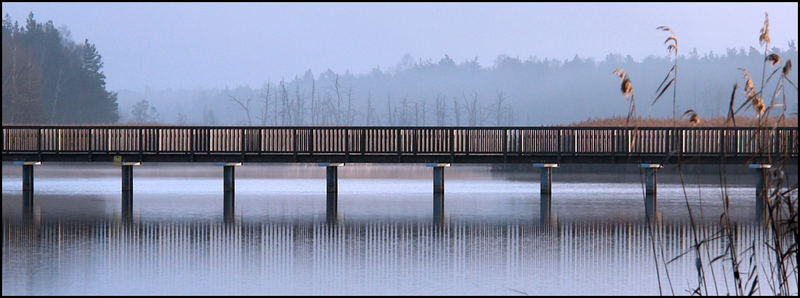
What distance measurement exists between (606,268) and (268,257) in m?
4.08

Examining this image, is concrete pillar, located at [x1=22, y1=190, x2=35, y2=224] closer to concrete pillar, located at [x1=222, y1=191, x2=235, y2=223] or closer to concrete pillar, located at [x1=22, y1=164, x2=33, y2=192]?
concrete pillar, located at [x1=22, y1=164, x2=33, y2=192]

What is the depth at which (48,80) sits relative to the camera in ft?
301

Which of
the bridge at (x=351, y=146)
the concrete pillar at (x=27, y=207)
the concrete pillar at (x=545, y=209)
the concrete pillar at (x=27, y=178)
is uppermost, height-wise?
the bridge at (x=351, y=146)

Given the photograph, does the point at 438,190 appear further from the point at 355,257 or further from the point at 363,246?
the point at 355,257

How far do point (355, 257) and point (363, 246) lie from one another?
1415 millimetres

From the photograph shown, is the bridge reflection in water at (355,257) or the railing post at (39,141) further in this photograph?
the railing post at (39,141)

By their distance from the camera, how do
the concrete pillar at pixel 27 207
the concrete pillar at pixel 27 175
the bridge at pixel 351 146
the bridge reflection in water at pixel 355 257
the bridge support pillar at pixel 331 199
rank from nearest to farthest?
the bridge reflection in water at pixel 355 257
the concrete pillar at pixel 27 207
the bridge support pillar at pixel 331 199
the bridge at pixel 351 146
the concrete pillar at pixel 27 175

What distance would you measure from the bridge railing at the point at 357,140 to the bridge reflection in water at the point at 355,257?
10.3 meters

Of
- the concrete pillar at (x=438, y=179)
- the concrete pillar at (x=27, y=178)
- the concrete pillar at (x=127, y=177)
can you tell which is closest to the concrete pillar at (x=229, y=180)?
the concrete pillar at (x=127, y=177)

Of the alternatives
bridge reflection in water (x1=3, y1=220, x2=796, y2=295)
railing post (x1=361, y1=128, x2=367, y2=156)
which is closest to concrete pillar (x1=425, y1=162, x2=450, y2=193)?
railing post (x1=361, y1=128, x2=367, y2=156)

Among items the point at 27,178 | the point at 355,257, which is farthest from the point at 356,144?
the point at 355,257

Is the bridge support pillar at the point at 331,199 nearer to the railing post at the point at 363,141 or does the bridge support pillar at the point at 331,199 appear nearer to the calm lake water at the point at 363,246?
the calm lake water at the point at 363,246

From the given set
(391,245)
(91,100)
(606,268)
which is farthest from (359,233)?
(91,100)

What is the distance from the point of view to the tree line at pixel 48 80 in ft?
273
